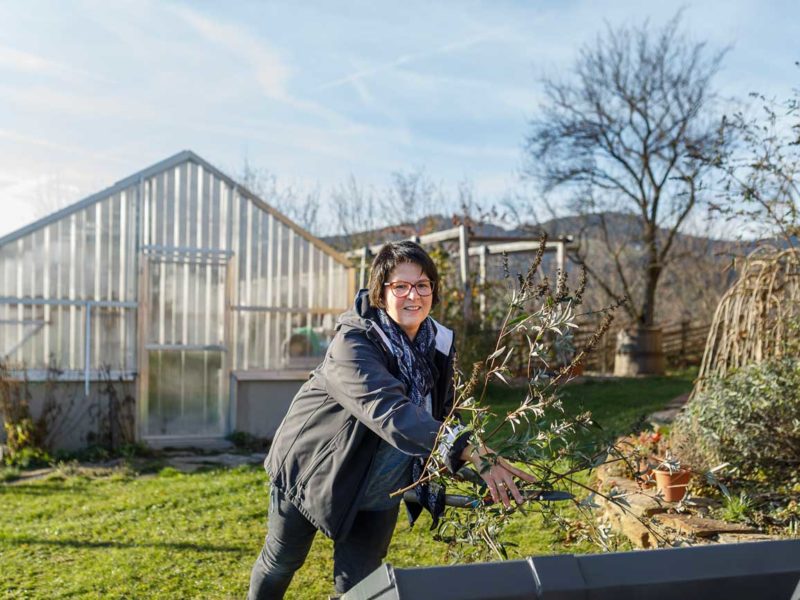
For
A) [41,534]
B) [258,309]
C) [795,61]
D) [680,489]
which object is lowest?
[41,534]

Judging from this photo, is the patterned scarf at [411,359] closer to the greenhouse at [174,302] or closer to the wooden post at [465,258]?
the greenhouse at [174,302]

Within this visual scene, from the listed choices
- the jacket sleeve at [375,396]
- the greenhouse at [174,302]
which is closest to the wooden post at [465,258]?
the greenhouse at [174,302]

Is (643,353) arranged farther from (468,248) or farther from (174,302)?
(174,302)

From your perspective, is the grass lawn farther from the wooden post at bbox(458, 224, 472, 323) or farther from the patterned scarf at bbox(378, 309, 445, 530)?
the wooden post at bbox(458, 224, 472, 323)

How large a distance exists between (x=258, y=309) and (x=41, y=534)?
5.06 meters

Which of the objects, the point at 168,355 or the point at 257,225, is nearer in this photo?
the point at 168,355

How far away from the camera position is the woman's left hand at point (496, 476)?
2049 mm

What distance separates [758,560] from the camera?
5.15 feet

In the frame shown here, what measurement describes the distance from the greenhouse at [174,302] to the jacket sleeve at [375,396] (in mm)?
7406

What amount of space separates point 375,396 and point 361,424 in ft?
0.74

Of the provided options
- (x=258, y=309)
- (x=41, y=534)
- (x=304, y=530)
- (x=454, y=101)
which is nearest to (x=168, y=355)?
(x=258, y=309)

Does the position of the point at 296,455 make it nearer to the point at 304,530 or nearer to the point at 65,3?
the point at 304,530

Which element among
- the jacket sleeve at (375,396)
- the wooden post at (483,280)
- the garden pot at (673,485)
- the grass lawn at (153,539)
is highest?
the wooden post at (483,280)

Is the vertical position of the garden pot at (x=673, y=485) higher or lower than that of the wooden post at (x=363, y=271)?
lower
